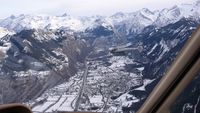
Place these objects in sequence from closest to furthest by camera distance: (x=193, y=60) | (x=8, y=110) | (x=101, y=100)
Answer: (x=193, y=60)
(x=8, y=110)
(x=101, y=100)

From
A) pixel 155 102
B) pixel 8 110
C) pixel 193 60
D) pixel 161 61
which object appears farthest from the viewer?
pixel 161 61

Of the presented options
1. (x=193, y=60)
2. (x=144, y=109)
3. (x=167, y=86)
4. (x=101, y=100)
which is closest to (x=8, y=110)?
(x=144, y=109)

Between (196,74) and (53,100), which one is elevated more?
(196,74)

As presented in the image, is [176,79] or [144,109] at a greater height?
[176,79]

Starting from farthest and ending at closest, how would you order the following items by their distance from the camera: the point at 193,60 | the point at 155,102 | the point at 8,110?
the point at 8,110 → the point at 155,102 → the point at 193,60

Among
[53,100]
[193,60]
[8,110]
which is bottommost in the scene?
[53,100]

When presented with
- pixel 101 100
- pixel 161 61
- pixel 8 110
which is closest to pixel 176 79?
pixel 8 110

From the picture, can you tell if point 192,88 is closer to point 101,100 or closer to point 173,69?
point 173,69

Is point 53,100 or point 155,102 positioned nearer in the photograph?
point 155,102

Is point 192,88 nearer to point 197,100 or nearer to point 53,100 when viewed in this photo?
point 197,100
